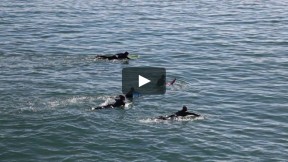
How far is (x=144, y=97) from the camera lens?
47.0 meters

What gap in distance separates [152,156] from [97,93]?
14126 mm

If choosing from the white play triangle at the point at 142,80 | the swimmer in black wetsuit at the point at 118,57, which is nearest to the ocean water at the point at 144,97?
the swimmer in black wetsuit at the point at 118,57

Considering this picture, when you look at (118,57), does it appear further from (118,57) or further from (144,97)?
(144,97)

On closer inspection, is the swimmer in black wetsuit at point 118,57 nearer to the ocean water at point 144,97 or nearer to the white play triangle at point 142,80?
the ocean water at point 144,97

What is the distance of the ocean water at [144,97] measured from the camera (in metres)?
36.2

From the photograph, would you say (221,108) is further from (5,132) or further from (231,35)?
(231,35)
